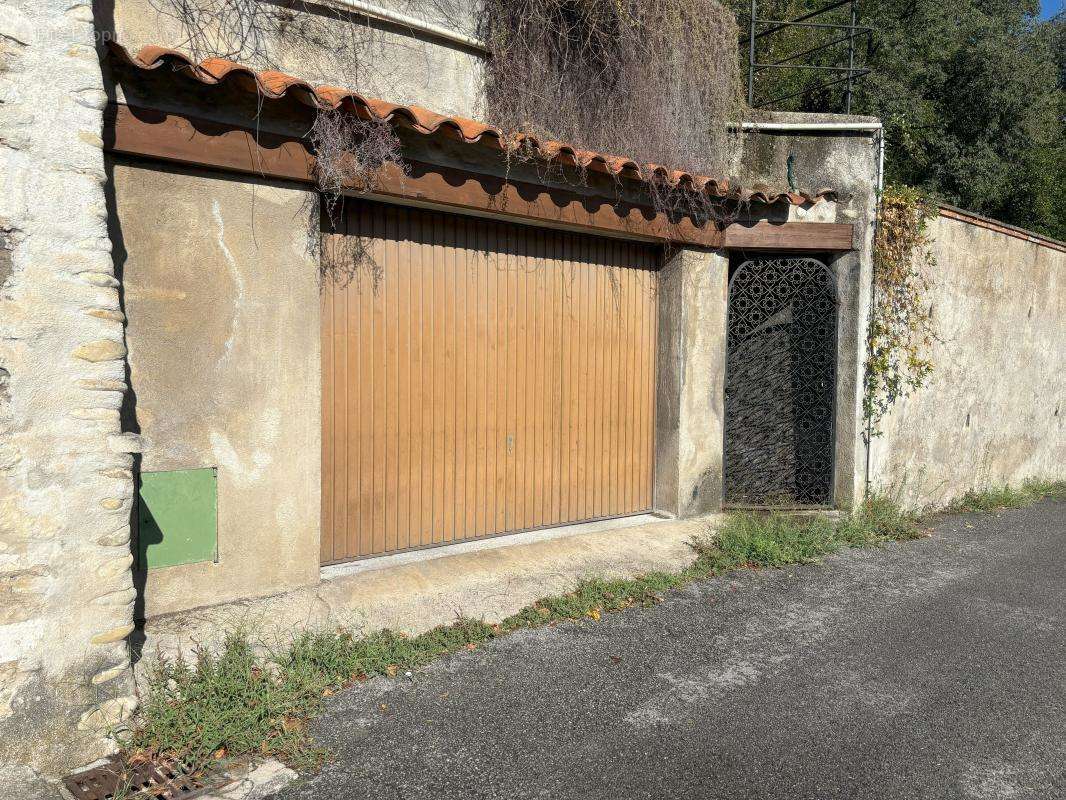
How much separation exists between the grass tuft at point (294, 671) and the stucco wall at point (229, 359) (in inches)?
24.1

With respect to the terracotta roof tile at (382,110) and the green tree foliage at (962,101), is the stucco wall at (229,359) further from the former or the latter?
the green tree foliage at (962,101)

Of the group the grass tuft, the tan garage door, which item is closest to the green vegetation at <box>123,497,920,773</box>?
the grass tuft

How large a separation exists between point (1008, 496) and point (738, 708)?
679 centimetres

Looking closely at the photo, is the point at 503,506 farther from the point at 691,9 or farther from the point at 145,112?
the point at 691,9

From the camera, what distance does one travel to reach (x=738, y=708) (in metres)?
3.66

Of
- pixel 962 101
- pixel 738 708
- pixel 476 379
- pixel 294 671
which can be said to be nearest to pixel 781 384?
pixel 476 379

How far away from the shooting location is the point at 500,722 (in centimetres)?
345

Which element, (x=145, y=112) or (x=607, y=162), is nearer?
(x=145, y=112)

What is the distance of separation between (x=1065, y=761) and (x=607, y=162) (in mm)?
4101

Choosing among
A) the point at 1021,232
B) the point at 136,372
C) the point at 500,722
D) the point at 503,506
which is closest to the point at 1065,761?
the point at 500,722

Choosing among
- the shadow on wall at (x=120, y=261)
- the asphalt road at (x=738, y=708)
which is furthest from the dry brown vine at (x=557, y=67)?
the asphalt road at (x=738, y=708)

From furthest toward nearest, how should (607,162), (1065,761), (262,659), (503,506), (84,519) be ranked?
(503,506) < (607,162) < (262,659) < (1065,761) < (84,519)

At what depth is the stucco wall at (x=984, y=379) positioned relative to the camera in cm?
775

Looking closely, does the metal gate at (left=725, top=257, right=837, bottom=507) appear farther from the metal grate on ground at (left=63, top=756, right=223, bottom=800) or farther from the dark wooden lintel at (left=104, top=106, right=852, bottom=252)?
the metal grate on ground at (left=63, top=756, right=223, bottom=800)
